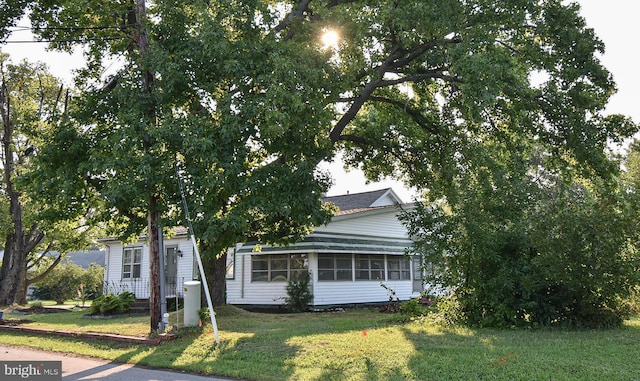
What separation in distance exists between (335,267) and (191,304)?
8.57 meters

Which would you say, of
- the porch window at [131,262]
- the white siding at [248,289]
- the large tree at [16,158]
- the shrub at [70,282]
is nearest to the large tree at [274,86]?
the white siding at [248,289]

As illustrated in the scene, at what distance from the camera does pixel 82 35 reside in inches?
565

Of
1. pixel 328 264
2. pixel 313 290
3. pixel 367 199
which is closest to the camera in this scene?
pixel 313 290

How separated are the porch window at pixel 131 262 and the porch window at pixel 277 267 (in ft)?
25.2

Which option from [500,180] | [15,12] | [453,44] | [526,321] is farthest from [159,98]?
[526,321]

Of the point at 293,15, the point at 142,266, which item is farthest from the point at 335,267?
the point at 142,266

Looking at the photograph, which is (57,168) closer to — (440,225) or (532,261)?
(440,225)

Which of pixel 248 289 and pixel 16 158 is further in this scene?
pixel 16 158

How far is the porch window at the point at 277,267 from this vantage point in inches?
769

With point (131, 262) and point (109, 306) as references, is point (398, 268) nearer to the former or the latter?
point (109, 306)

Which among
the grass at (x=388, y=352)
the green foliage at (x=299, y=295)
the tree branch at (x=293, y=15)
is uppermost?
the tree branch at (x=293, y=15)

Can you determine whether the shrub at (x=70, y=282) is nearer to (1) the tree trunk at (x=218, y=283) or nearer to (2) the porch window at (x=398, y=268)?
(1) the tree trunk at (x=218, y=283)

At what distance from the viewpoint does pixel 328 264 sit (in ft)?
65.0

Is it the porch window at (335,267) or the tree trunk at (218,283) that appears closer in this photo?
the tree trunk at (218,283)
